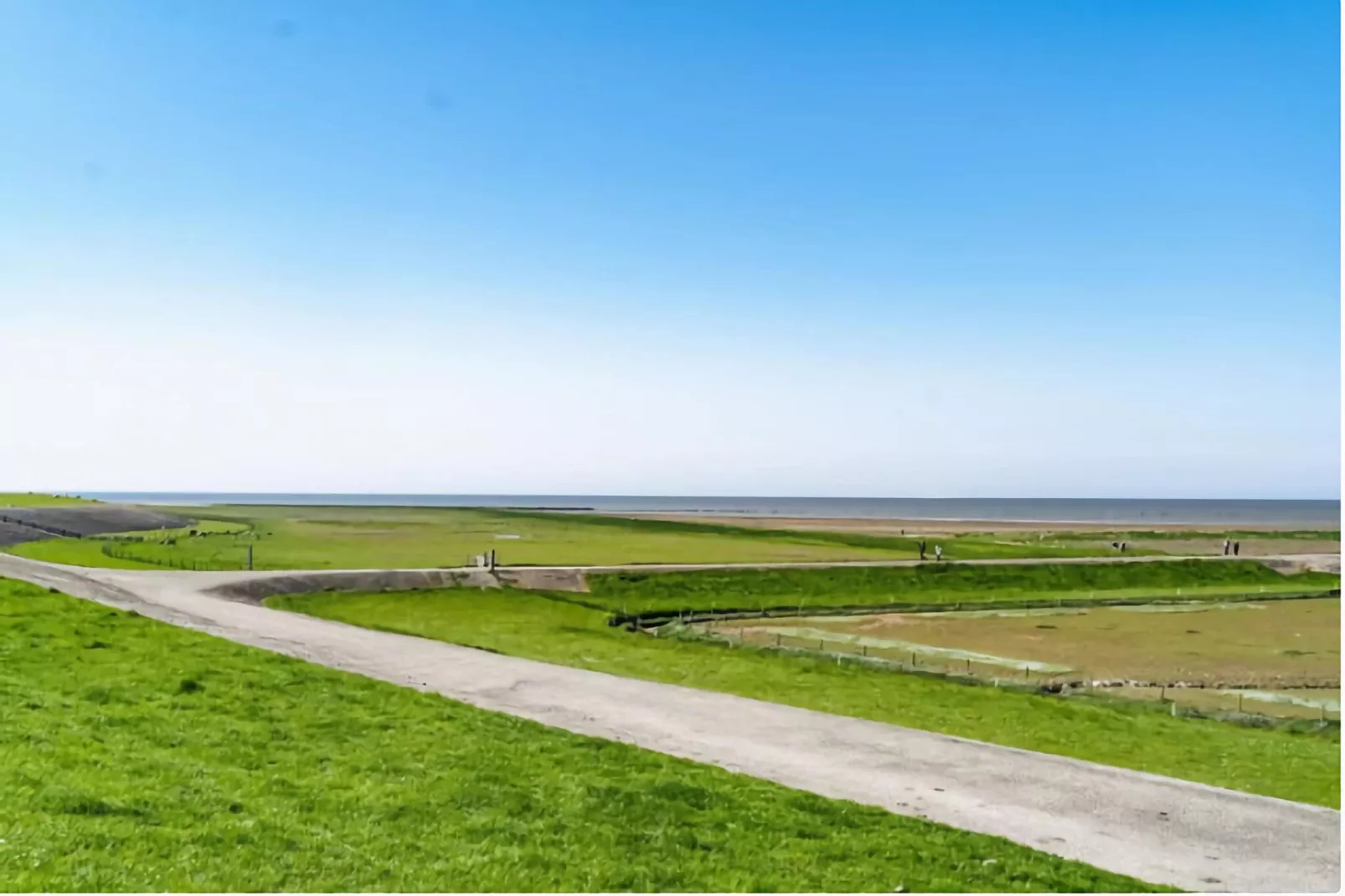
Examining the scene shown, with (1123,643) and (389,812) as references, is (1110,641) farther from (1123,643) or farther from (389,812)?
(389,812)

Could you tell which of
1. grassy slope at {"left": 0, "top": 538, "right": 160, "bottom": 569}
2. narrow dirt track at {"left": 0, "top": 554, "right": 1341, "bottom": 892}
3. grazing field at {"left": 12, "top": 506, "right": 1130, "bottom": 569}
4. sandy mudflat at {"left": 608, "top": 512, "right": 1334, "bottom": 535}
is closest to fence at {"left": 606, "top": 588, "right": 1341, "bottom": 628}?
grazing field at {"left": 12, "top": 506, "right": 1130, "bottom": 569}

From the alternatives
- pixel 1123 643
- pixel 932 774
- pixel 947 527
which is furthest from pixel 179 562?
pixel 947 527

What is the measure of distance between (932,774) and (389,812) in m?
7.97

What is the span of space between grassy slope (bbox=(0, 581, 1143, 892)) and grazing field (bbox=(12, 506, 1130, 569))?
110 ft

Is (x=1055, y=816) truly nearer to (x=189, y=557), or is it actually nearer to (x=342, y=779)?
(x=342, y=779)

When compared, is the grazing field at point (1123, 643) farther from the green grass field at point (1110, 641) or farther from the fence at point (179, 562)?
the fence at point (179, 562)

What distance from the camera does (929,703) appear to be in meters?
22.4

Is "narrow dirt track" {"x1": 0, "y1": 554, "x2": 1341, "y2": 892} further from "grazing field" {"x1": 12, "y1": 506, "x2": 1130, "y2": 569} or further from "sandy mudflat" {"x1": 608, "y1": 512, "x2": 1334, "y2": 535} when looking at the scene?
"sandy mudflat" {"x1": 608, "y1": 512, "x2": 1334, "y2": 535}

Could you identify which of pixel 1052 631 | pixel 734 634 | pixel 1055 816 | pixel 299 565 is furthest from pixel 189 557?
pixel 1055 816

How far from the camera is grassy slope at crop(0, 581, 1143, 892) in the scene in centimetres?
935

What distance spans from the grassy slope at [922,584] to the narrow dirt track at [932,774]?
19.8 m

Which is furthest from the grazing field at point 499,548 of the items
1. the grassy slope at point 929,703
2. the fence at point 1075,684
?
the fence at point 1075,684

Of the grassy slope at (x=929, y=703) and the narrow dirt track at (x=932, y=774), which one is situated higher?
the narrow dirt track at (x=932, y=774)

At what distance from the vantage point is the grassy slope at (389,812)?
935 centimetres
